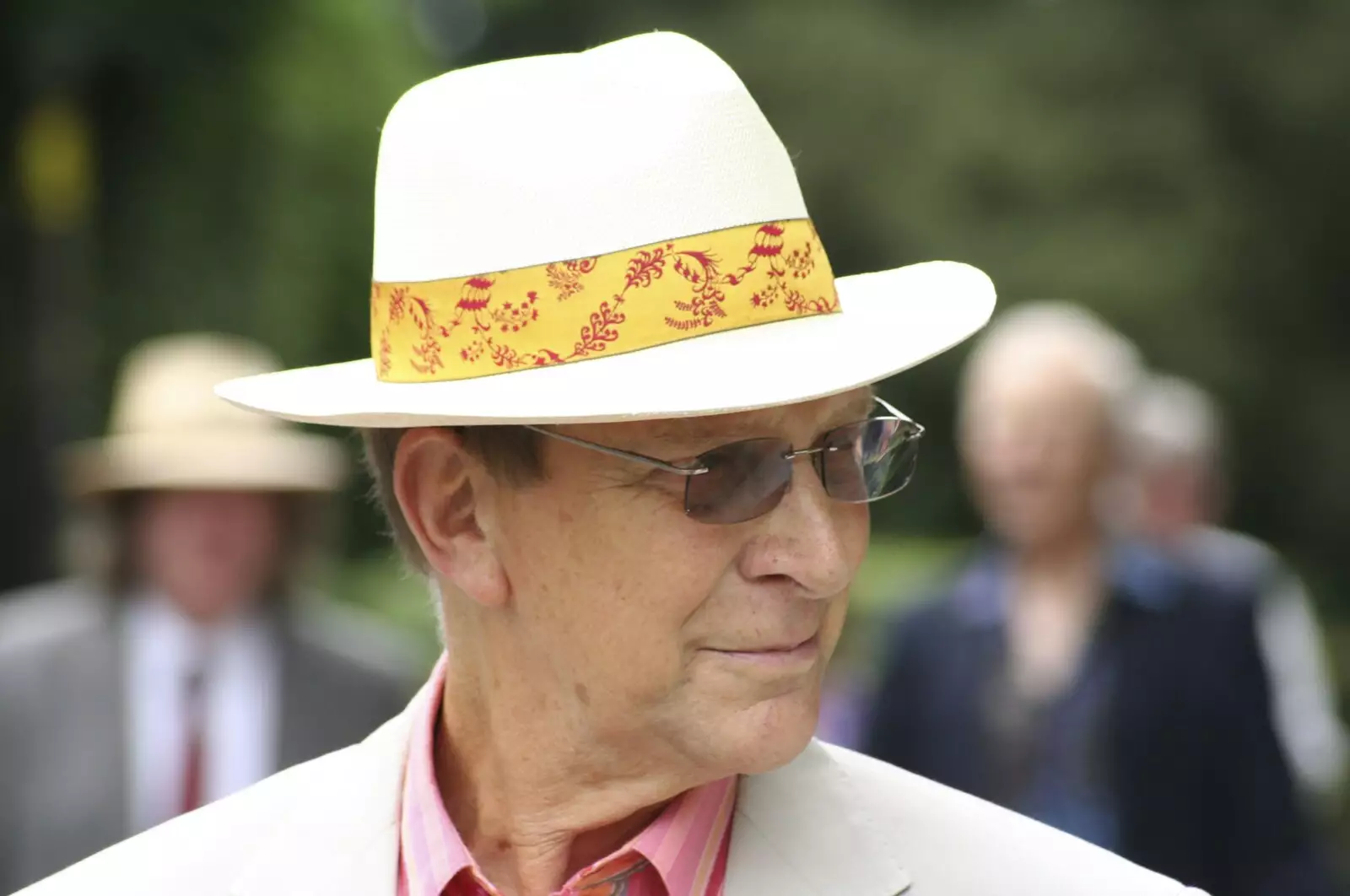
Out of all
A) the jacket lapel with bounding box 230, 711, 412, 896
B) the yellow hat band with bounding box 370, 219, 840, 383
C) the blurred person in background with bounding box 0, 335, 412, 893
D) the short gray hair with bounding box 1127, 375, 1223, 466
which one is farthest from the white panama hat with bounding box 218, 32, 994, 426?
the short gray hair with bounding box 1127, 375, 1223, 466

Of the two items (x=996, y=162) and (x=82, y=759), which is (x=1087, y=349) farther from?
(x=996, y=162)

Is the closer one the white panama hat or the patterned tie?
the white panama hat

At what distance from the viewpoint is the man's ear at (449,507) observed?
2.43 metres

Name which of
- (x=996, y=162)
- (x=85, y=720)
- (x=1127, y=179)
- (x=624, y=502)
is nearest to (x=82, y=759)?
(x=85, y=720)

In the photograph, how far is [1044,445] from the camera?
17.9 ft

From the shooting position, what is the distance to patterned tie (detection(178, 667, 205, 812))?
5.15 m

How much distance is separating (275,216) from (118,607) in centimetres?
1006

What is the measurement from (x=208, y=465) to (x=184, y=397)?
0.38m

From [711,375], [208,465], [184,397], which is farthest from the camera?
[184,397]

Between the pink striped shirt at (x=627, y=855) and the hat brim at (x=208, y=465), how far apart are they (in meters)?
3.31

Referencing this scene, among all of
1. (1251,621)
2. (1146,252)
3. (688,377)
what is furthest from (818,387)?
(1146,252)

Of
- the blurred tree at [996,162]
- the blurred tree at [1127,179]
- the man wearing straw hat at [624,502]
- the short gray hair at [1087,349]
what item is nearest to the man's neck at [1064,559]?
the short gray hair at [1087,349]

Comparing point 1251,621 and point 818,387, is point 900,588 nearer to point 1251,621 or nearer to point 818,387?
point 1251,621

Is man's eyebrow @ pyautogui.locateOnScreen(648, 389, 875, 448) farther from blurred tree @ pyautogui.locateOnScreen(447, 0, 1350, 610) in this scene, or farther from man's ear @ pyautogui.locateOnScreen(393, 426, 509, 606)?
blurred tree @ pyautogui.locateOnScreen(447, 0, 1350, 610)
